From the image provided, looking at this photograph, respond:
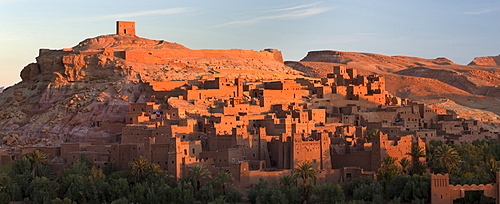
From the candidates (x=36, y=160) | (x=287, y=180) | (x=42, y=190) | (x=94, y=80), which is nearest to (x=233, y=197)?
(x=287, y=180)

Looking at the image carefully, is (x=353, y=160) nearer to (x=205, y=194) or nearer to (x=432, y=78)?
(x=205, y=194)

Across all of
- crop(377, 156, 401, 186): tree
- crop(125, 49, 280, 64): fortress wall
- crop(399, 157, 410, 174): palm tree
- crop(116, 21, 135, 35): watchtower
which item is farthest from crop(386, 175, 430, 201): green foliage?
crop(116, 21, 135, 35): watchtower

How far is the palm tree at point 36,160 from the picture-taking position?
167ft

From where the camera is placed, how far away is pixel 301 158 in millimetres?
47188

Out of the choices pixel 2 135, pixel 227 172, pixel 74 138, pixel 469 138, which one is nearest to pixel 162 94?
pixel 74 138

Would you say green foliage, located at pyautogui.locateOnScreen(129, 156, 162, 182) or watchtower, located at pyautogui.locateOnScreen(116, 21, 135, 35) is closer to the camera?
green foliage, located at pyautogui.locateOnScreen(129, 156, 162, 182)

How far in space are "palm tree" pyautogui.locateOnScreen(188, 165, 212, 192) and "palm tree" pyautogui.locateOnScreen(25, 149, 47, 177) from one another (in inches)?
390

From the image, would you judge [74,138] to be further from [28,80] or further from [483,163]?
[483,163]

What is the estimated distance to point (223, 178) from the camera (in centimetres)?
4525

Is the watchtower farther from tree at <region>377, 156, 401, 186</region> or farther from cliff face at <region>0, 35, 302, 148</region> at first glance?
tree at <region>377, 156, 401, 186</region>

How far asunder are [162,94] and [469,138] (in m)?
20.3

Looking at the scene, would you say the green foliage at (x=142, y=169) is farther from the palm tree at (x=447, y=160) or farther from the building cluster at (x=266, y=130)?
the palm tree at (x=447, y=160)

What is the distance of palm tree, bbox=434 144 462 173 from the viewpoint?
159ft

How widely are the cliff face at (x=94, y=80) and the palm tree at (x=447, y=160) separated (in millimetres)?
19824
